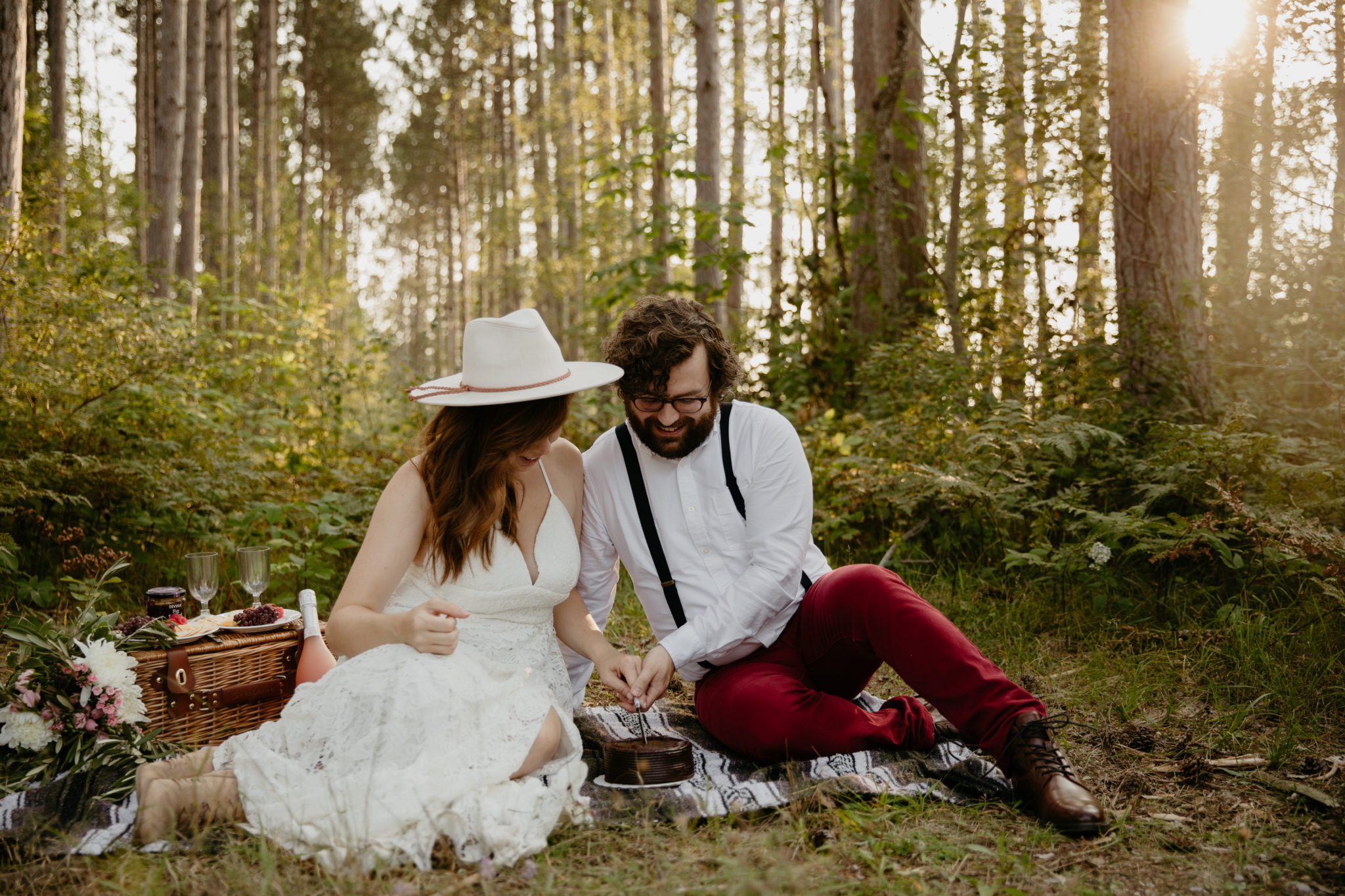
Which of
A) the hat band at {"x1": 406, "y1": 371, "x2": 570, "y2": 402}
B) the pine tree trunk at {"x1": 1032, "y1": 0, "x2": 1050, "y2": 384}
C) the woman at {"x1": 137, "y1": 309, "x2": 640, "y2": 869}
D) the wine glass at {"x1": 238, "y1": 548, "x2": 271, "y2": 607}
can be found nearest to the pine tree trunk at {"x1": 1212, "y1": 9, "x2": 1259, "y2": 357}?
the pine tree trunk at {"x1": 1032, "y1": 0, "x2": 1050, "y2": 384}

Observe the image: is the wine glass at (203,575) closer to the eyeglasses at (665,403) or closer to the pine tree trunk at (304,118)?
the eyeglasses at (665,403)

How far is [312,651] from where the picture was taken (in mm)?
3240

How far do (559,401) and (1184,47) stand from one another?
483 cm

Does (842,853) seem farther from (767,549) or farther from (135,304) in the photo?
(135,304)

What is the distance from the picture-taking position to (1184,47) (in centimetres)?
549

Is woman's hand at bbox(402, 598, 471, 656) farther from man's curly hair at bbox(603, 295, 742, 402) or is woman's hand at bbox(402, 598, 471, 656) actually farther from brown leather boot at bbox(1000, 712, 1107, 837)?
brown leather boot at bbox(1000, 712, 1107, 837)

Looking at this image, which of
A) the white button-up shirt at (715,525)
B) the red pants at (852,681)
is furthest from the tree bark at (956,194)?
the red pants at (852,681)

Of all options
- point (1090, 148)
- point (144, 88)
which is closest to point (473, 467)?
point (1090, 148)

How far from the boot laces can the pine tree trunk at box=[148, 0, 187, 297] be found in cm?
979

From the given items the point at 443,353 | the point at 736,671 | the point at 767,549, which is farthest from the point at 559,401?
the point at 443,353

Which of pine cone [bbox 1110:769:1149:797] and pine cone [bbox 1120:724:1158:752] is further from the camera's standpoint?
pine cone [bbox 1120:724:1158:752]

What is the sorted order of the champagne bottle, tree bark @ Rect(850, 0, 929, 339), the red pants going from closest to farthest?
the red pants, the champagne bottle, tree bark @ Rect(850, 0, 929, 339)

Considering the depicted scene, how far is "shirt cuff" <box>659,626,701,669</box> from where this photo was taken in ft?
9.11

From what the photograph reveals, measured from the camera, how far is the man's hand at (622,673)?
8.77 feet
